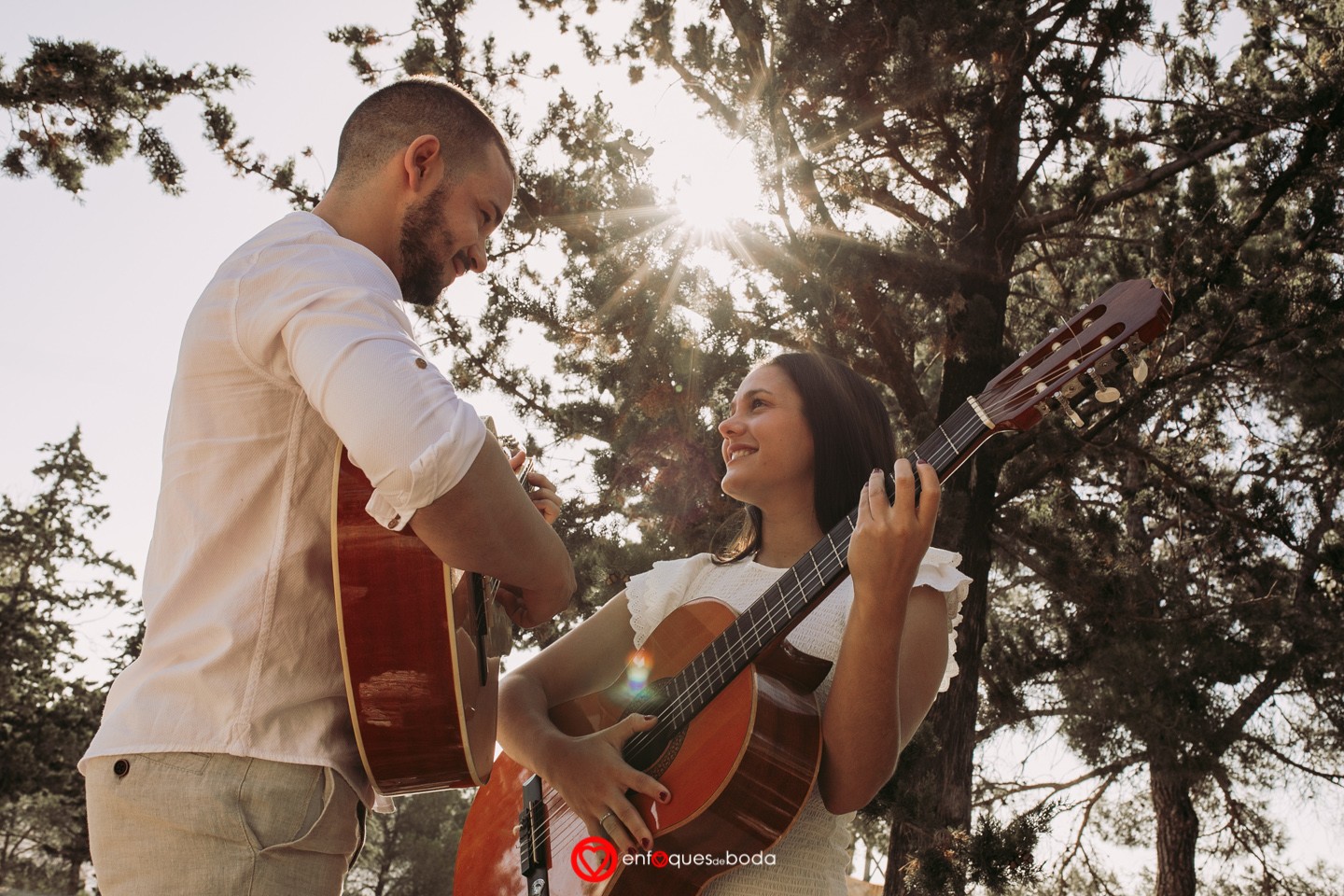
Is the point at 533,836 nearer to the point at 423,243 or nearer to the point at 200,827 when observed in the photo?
the point at 200,827

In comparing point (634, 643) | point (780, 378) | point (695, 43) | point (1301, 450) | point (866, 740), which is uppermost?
point (695, 43)

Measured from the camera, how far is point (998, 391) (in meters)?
2.17

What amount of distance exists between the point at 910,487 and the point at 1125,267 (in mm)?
→ 5510

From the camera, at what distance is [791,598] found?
216 cm

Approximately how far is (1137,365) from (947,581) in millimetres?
632

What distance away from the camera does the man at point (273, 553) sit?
1229mm

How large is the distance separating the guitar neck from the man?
0.73m

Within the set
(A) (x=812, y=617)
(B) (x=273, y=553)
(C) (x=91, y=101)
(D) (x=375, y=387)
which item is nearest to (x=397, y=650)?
(B) (x=273, y=553)

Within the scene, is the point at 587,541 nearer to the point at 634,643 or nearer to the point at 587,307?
the point at 587,307

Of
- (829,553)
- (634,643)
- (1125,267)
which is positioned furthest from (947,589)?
(1125,267)

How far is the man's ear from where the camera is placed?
5.44 feet

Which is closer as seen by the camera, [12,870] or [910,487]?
[910,487]

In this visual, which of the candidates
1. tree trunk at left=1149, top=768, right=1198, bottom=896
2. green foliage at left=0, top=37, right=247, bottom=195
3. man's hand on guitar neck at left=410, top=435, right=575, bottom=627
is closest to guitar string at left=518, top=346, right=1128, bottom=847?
man's hand on guitar neck at left=410, top=435, right=575, bottom=627

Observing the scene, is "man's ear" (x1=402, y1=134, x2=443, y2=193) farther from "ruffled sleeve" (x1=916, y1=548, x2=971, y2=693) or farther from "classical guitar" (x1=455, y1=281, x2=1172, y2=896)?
"ruffled sleeve" (x1=916, y1=548, x2=971, y2=693)
